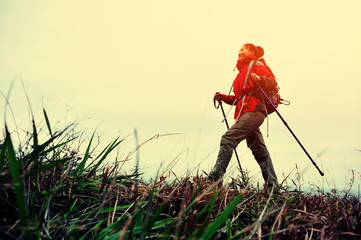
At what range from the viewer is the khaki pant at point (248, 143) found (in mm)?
3642

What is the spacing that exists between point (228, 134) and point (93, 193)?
95.7 inches

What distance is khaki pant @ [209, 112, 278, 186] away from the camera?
11.9 ft

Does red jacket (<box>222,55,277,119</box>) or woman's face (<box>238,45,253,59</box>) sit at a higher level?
woman's face (<box>238,45,253,59</box>)

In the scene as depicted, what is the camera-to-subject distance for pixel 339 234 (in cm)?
201

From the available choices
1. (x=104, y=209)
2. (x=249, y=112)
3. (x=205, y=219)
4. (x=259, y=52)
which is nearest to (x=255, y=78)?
(x=249, y=112)

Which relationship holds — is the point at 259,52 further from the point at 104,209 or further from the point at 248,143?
the point at 104,209

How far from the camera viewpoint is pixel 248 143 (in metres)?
4.36

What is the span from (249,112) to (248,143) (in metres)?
0.67

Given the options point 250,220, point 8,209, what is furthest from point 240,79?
point 8,209

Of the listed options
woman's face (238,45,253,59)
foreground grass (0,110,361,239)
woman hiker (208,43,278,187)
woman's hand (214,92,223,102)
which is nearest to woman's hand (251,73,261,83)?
woman hiker (208,43,278,187)

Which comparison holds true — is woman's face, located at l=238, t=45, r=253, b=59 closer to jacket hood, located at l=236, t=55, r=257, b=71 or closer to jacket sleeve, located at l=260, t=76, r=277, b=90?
jacket hood, located at l=236, t=55, r=257, b=71

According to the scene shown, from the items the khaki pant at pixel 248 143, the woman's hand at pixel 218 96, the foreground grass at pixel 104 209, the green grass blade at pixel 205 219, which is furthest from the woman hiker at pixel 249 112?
the green grass blade at pixel 205 219

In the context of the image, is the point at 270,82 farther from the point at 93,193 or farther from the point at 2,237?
the point at 2,237

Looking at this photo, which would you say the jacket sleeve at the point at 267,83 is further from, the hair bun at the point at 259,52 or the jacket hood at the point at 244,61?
the hair bun at the point at 259,52
